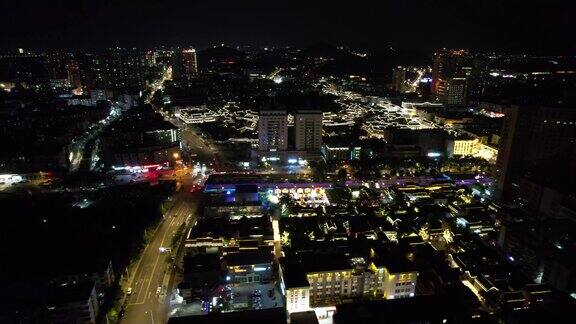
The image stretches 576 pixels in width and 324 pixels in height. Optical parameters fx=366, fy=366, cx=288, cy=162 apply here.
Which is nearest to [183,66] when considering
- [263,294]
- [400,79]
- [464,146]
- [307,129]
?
[400,79]

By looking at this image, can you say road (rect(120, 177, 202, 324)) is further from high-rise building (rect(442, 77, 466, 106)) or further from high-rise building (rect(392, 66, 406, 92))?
high-rise building (rect(392, 66, 406, 92))

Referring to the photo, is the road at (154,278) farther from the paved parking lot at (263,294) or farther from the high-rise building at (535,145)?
the high-rise building at (535,145)

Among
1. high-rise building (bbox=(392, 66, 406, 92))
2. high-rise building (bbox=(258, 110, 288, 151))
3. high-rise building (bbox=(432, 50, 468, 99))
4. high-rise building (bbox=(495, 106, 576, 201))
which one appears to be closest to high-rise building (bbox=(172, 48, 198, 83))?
high-rise building (bbox=(392, 66, 406, 92))

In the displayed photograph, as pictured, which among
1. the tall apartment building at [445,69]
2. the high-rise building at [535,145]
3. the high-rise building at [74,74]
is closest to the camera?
the high-rise building at [535,145]

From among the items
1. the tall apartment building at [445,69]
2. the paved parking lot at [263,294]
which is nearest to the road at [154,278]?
the paved parking lot at [263,294]

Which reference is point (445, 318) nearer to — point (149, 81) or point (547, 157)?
point (547, 157)
